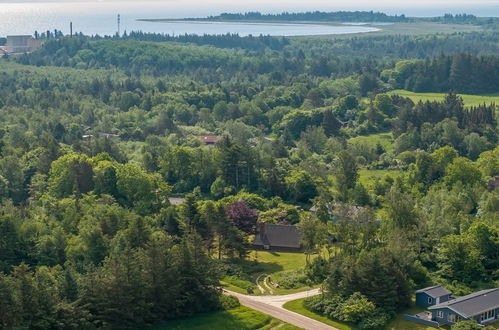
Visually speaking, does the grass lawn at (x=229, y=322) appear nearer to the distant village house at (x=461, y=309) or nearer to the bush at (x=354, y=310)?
the bush at (x=354, y=310)

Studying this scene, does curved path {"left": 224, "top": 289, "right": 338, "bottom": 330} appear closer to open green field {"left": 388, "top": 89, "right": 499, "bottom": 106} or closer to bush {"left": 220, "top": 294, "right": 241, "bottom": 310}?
bush {"left": 220, "top": 294, "right": 241, "bottom": 310}

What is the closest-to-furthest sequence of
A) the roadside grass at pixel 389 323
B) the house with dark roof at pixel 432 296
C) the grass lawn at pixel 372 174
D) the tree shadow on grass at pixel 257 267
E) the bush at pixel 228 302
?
the roadside grass at pixel 389 323
the bush at pixel 228 302
the house with dark roof at pixel 432 296
the tree shadow on grass at pixel 257 267
the grass lawn at pixel 372 174

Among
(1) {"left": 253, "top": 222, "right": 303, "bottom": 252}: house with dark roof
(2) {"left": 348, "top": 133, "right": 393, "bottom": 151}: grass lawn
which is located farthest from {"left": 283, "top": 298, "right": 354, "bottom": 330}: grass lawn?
(2) {"left": 348, "top": 133, "right": 393, "bottom": 151}: grass lawn

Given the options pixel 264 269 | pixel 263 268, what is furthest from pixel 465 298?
pixel 263 268

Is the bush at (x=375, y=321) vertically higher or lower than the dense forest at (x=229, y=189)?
lower

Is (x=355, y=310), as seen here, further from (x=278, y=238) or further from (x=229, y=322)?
(x=278, y=238)

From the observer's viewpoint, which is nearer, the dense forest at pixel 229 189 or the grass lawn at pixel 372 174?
the dense forest at pixel 229 189

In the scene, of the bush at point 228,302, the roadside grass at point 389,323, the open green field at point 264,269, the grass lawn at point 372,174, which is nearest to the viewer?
the roadside grass at point 389,323

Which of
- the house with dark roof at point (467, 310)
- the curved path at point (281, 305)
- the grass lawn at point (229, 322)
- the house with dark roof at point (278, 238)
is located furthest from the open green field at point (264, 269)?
the house with dark roof at point (467, 310)
